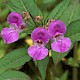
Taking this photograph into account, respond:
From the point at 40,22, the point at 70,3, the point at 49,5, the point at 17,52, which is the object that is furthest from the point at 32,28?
the point at 49,5

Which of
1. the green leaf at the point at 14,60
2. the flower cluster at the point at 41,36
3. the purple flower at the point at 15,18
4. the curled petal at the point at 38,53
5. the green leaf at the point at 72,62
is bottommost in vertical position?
the green leaf at the point at 72,62

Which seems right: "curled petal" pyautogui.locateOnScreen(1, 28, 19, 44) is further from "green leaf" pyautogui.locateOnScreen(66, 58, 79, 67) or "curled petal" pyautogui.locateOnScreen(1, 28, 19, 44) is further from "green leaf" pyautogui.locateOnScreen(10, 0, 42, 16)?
"green leaf" pyautogui.locateOnScreen(66, 58, 79, 67)

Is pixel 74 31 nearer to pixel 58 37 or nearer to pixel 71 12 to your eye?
pixel 58 37

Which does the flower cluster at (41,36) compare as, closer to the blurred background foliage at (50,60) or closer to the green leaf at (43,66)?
the green leaf at (43,66)

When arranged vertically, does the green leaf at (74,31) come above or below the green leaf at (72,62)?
above

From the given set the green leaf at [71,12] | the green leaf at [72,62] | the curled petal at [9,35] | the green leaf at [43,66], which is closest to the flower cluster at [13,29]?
the curled petal at [9,35]

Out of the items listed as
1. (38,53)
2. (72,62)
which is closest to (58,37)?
(38,53)
